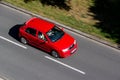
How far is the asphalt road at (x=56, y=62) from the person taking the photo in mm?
23562

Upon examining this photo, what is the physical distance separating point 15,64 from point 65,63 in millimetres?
3325

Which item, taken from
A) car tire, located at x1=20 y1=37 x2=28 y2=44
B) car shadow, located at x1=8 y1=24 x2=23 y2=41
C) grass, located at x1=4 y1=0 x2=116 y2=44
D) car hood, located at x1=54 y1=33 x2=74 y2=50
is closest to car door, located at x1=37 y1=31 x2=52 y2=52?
car hood, located at x1=54 y1=33 x2=74 y2=50

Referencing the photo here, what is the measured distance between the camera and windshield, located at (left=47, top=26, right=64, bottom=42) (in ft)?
80.9

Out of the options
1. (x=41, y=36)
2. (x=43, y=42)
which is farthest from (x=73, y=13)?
(x=43, y=42)

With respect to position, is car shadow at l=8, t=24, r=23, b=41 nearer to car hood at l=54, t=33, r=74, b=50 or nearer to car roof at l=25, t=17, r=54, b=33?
car roof at l=25, t=17, r=54, b=33

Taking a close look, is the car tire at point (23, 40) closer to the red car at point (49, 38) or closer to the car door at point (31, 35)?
the red car at point (49, 38)

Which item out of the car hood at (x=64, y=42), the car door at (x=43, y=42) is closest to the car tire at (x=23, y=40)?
the car door at (x=43, y=42)

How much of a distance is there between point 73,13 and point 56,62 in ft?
19.6

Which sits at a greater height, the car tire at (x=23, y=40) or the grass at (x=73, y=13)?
the grass at (x=73, y=13)

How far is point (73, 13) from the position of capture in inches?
1147

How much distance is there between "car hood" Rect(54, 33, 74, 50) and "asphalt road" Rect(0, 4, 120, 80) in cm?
96

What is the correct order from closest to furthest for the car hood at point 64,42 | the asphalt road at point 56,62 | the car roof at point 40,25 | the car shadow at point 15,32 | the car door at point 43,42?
the asphalt road at point 56,62
the car hood at point 64,42
the car door at point 43,42
the car roof at point 40,25
the car shadow at point 15,32

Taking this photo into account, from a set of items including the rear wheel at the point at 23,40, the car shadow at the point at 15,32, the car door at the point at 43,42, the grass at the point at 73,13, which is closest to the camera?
the car door at the point at 43,42

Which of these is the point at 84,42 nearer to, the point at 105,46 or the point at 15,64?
the point at 105,46
